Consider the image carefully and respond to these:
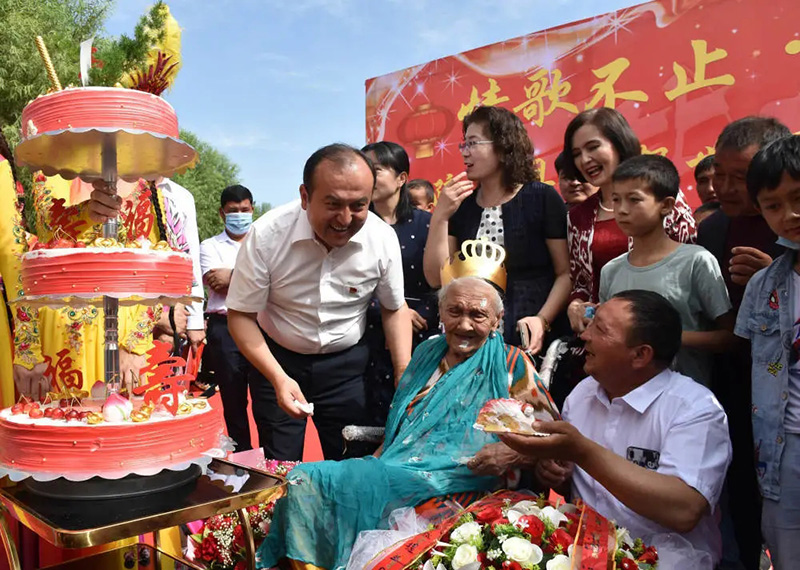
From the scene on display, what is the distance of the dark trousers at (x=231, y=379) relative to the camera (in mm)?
4082

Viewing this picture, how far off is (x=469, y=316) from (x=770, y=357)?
1008 millimetres

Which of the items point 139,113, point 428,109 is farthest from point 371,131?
point 139,113

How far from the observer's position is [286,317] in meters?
2.76

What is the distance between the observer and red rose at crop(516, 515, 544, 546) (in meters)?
1.64

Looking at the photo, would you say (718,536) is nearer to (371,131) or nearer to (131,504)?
(131,504)

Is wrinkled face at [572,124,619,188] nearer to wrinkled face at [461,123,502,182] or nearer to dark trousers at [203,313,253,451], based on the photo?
wrinkled face at [461,123,502,182]

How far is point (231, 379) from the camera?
4086 mm

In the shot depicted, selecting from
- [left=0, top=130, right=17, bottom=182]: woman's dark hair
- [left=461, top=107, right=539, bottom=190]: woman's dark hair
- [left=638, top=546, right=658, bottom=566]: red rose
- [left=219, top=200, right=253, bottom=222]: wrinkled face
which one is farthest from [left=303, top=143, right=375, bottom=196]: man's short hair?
[left=219, top=200, right=253, bottom=222]: wrinkled face

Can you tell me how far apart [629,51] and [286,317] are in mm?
4799

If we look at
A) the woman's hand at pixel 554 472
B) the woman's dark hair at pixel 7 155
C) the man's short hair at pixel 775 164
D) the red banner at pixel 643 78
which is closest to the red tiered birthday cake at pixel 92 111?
the woman's dark hair at pixel 7 155

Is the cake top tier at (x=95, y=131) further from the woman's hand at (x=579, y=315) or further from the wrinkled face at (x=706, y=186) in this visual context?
the wrinkled face at (x=706, y=186)

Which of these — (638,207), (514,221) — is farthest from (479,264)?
(638,207)

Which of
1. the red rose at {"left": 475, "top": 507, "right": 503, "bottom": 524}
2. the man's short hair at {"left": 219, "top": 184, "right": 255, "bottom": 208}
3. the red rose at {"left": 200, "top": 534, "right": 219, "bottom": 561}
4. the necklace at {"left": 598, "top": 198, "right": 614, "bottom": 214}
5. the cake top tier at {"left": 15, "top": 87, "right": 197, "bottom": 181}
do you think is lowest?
the red rose at {"left": 200, "top": 534, "right": 219, "bottom": 561}

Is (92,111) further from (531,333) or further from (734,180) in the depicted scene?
(734,180)
